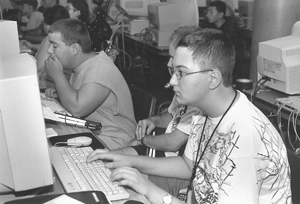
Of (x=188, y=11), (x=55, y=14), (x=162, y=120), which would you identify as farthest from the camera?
(x=188, y=11)

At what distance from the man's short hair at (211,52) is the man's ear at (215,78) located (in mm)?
14

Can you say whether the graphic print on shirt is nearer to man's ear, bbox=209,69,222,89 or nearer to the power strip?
man's ear, bbox=209,69,222,89

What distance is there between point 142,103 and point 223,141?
1.08 metres

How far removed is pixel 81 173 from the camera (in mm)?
1338

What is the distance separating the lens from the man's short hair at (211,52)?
123cm

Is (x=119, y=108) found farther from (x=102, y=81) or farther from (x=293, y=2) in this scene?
(x=293, y=2)

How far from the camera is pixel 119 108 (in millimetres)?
2213

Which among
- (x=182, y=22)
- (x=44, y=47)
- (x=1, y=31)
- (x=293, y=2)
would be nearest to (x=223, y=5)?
(x=182, y=22)

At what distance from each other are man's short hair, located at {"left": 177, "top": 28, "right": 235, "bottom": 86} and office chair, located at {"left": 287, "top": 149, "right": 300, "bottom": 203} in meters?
0.34

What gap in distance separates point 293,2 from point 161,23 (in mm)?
1705

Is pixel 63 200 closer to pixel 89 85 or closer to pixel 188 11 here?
pixel 89 85

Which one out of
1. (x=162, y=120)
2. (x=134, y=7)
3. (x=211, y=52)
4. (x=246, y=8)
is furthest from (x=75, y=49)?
(x=246, y=8)

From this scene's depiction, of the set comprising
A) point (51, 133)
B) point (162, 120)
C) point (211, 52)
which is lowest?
point (162, 120)

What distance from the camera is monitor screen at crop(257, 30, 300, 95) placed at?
2.48 m
